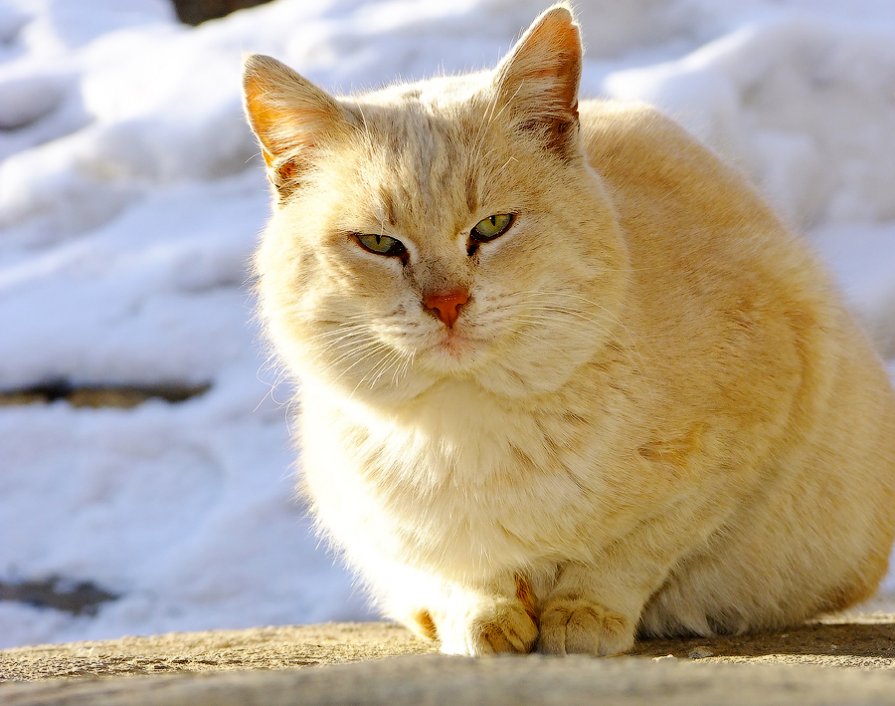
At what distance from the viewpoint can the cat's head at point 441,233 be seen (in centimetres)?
218

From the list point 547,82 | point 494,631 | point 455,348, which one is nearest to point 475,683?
point 455,348

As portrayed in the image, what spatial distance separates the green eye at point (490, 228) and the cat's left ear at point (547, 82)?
0.26 metres

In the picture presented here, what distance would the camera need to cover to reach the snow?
410cm

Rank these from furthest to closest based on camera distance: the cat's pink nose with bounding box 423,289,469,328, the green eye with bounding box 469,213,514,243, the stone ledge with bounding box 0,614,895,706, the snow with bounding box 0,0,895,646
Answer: the snow with bounding box 0,0,895,646
the green eye with bounding box 469,213,514,243
the cat's pink nose with bounding box 423,289,469,328
the stone ledge with bounding box 0,614,895,706

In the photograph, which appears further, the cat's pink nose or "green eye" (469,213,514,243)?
"green eye" (469,213,514,243)

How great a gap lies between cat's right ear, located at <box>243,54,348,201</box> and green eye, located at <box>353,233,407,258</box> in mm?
291

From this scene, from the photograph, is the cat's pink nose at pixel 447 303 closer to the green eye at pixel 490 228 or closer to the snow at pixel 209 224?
the green eye at pixel 490 228

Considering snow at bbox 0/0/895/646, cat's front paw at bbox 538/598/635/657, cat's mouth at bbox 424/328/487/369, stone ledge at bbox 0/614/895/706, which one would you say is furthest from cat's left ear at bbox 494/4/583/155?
snow at bbox 0/0/895/646

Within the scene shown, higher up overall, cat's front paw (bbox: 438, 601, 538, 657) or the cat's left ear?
the cat's left ear

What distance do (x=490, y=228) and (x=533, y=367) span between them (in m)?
0.28

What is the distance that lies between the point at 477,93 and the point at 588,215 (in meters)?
0.35

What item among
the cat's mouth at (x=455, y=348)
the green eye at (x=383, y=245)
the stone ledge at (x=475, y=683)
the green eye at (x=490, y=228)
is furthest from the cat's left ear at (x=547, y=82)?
the stone ledge at (x=475, y=683)

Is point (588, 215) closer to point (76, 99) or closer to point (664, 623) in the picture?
point (664, 623)

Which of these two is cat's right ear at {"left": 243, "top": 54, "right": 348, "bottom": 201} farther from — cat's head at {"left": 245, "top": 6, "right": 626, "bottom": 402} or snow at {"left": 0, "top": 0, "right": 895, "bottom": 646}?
snow at {"left": 0, "top": 0, "right": 895, "bottom": 646}
